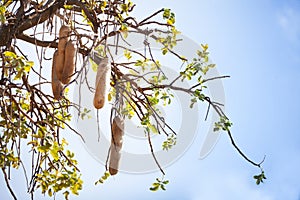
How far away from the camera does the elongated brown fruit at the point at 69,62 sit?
1.33 meters

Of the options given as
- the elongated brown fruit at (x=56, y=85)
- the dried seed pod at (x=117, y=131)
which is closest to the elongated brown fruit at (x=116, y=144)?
the dried seed pod at (x=117, y=131)

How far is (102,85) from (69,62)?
156 millimetres

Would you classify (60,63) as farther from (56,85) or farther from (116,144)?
(116,144)

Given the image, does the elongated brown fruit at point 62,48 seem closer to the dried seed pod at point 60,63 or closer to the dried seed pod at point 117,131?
the dried seed pod at point 60,63

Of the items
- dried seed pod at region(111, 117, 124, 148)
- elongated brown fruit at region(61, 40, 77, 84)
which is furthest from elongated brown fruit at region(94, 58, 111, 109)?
dried seed pod at region(111, 117, 124, 148)

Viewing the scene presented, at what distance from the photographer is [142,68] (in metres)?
1.83

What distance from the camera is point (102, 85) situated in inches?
48.7

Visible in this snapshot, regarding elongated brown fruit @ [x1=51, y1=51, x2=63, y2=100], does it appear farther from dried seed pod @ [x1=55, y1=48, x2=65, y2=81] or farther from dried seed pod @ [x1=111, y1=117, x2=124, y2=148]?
dried seed pod @ [x1=111, y1=117, x2=124, y2=148]

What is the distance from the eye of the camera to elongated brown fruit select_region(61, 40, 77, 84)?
1.33 metres

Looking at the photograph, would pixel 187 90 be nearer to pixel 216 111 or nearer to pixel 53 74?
pixel 216 111

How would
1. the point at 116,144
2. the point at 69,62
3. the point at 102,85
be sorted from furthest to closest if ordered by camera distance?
the point at 116,144 → the point at 69,62 → the point at 102,85

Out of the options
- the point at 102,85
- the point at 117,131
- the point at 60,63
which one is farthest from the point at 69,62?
the point at 117,131

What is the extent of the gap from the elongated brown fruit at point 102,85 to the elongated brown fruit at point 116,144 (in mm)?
229

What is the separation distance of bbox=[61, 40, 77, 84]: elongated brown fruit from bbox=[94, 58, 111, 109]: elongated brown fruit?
8 centimetres
